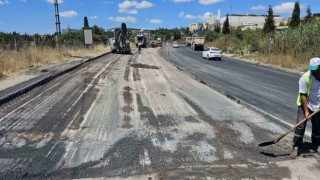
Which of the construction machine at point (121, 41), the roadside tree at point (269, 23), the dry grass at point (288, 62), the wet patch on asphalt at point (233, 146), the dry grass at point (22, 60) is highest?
the roadside tree at point (269, 23)

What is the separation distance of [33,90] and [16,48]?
44.8 feet

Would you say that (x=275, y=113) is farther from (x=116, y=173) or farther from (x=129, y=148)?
(x=116, y=173)

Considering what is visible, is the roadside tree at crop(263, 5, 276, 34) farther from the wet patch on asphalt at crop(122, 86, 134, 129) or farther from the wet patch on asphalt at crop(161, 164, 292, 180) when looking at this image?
the wet patch on asphalt at crop(161, 164, 292, 180)

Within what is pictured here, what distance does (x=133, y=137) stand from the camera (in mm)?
7703

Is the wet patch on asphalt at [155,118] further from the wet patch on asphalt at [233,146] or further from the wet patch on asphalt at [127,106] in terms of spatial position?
the wet patch on asphalt at [233,146]

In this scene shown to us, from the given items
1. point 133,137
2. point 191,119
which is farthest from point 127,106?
point 133,137

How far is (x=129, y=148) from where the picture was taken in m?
6.96

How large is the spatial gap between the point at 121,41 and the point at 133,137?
38.2 meters

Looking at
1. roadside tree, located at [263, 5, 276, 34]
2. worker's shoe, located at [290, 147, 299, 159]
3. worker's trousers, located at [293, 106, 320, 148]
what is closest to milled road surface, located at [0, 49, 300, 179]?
worker's shoe, located at [290, 147, 299, 159]

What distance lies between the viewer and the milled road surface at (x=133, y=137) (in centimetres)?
594

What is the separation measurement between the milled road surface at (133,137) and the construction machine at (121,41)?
104ft

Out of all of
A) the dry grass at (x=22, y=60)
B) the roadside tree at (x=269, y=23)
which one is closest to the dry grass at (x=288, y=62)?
the dry grass at (x=22, y=60)

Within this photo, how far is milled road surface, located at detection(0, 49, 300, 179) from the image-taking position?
5.94 meters

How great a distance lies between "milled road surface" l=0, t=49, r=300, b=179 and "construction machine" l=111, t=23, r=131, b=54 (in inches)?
1254
